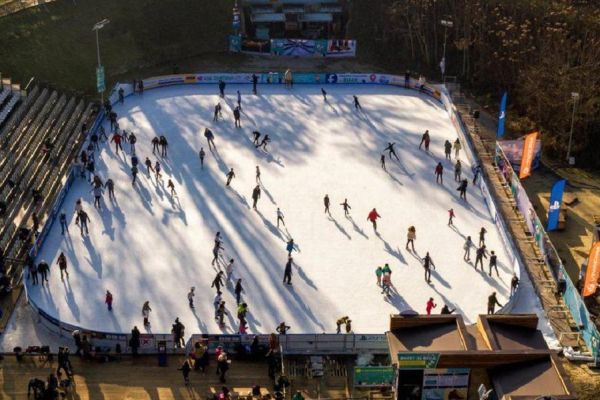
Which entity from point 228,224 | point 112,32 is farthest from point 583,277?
point 112,32

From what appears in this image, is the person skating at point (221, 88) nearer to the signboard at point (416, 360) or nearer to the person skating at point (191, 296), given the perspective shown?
the person skating at point (191, 296)

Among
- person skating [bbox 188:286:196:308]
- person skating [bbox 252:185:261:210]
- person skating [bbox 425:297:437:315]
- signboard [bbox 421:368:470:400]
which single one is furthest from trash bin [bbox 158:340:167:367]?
person skating [bbox 252:185:261:210]

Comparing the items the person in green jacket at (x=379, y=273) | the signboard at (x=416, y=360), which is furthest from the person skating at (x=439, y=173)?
the signboard at (x=416, y=360)

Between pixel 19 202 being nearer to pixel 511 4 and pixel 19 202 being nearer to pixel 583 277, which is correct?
pixel 583 277

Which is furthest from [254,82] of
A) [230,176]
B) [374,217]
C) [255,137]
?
[374,217]

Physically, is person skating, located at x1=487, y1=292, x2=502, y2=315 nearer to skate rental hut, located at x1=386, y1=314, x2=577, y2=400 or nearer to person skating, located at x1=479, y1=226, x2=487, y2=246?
person skating, located at x1=479, y1=226, x2=487, y2=246

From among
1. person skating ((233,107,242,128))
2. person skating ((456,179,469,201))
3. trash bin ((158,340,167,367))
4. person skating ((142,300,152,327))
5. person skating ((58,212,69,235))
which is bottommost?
trash bin ((158,340,167,367))

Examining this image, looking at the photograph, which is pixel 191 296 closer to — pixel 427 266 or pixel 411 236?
pixel 427 266
